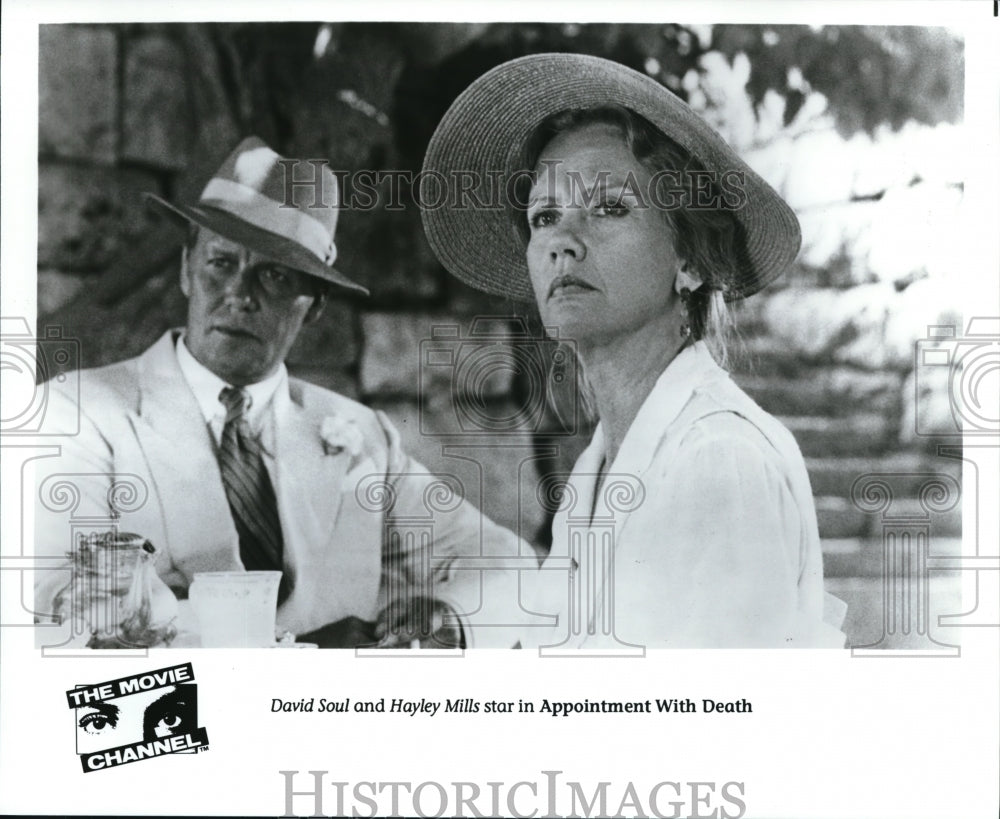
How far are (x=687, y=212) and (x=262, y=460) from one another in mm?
1667

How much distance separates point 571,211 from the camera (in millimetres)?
3668

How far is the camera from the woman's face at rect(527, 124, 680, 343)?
12.0 feet

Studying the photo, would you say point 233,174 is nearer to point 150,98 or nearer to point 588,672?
point 150,98

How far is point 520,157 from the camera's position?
3.70 meters

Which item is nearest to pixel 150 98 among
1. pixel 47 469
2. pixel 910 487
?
pixel 47 469

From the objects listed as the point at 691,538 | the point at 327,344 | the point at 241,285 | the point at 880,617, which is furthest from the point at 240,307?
the point at 880,617

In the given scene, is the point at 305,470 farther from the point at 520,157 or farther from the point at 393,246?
the point at 520,157

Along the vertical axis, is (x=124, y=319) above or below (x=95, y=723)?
above

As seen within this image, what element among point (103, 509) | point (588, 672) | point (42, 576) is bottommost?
point (588, 672)

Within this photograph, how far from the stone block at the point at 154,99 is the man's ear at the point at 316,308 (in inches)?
26.6

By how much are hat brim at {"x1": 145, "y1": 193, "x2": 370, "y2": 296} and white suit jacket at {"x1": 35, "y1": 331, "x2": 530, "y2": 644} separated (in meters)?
0.40

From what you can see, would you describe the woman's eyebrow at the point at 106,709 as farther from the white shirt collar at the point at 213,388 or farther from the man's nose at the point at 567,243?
the man's nose at the point at 567,243

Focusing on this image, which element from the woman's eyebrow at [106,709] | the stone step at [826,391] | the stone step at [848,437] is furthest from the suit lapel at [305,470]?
the stone step at [848,437]

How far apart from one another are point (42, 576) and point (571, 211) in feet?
7.21
